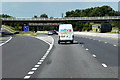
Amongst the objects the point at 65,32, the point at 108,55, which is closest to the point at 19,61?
the point at 108,55

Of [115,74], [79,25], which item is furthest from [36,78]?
[79,25]

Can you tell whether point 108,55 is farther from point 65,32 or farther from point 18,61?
point 65,32

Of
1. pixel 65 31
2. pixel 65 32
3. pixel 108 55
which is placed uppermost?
pixel 65 31

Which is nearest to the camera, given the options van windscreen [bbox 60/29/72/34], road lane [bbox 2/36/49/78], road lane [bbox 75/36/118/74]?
road lane [bbox 2/36/49/78]

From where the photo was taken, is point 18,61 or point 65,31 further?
point 65,31

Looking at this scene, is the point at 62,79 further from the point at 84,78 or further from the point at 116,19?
the point at 116,19

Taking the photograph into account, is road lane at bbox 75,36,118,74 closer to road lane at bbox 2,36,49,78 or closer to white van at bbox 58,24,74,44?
road lane at bbox 2,36,49,78

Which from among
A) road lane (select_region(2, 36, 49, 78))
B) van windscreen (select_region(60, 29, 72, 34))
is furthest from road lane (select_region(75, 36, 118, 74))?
van windscreen (select_region(60, 29, 72, 34))

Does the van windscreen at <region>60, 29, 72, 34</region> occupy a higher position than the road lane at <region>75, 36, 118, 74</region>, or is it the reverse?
the van windscreen at <region>60, 29, 72, 34</region>

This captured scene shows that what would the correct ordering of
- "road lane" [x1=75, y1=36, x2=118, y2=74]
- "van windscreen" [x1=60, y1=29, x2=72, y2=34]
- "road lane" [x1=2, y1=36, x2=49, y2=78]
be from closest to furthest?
1. "road lane" [x1=2, y1=36, x2=49, y2=78]
2. "road lane" [x1=75, y1=36, x2=118, y2=74]
3. "van windscreen" [x1=60, y1=29, x2=72, y2=34]

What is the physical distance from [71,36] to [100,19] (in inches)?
2797

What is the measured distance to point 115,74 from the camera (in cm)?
984

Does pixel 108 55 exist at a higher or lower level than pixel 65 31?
lower

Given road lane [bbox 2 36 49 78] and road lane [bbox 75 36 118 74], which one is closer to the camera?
road lane [bbox 2 36 49 78]
